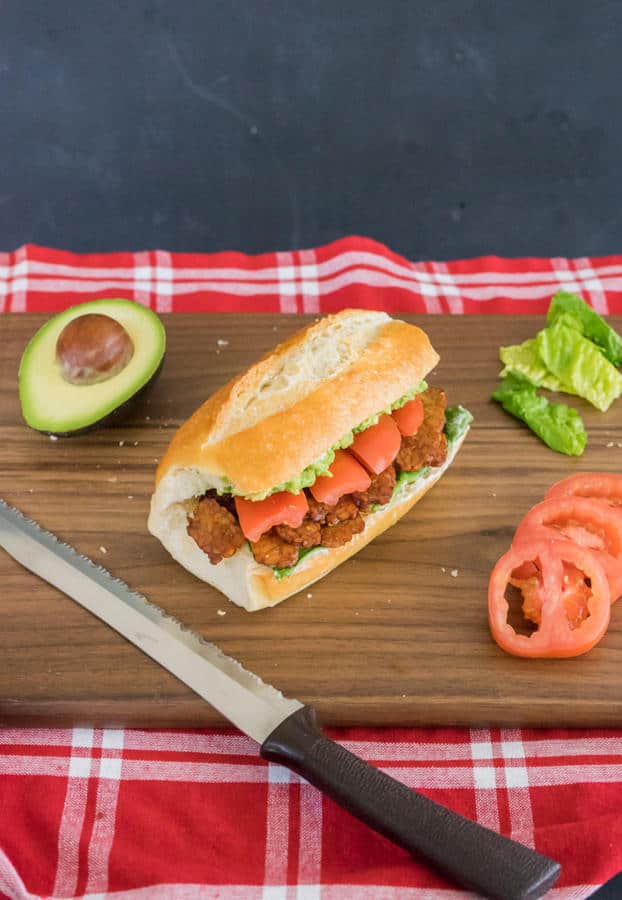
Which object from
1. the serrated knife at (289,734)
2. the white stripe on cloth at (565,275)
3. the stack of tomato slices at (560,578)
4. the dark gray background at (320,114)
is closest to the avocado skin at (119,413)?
the serrated knife at (289,734)

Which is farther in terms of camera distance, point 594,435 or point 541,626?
point 594,435

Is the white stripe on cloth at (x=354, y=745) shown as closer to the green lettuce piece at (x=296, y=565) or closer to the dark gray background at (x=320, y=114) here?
the green lettuce piece at (x=296, y=565)

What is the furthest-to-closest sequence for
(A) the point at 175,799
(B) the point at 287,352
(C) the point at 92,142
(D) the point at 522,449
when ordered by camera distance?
(C) the point at 92,142, (D) the point at 522,449, (B) the point at 287,352, (A) the point at 175,799

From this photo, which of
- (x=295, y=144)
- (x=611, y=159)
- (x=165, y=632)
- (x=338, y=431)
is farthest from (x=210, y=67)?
(x=165, y=632)

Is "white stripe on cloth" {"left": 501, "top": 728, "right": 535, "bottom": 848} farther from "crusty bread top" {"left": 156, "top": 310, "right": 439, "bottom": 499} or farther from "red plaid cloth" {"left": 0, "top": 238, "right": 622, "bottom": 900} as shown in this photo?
"crusty bread top" {"left": 156, "top": 310, "right": 439, "bottom": 499}

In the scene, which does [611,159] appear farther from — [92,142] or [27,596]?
[27,596]

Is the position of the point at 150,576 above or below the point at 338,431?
below

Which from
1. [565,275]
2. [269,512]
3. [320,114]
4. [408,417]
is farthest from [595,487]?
[320,114]
